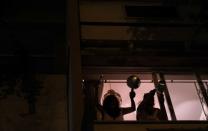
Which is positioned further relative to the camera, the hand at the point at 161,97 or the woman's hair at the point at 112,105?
the hand at the point at 161,97

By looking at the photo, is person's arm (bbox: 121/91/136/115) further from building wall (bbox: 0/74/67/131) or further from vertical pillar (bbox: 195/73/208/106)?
vertical pillar (bbox: 195/73/208/106)

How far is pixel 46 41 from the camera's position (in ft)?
17.8

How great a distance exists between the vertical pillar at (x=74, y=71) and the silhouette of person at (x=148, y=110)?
132 cm

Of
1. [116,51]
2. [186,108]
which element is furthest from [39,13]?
[186,108]

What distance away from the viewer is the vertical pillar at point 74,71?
10.7ft

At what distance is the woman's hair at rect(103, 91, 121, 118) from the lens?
4863 millimetres

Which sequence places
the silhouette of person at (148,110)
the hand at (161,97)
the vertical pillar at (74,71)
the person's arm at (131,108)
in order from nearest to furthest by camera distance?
the vertical pillar at (74,71)
the silhouette of person at (148,110)
the person's arm at (131,108)
the hand at (161,97)

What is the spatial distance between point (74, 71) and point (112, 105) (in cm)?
149

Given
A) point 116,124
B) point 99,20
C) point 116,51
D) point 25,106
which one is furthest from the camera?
point 99,20

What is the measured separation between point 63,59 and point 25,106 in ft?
2.89

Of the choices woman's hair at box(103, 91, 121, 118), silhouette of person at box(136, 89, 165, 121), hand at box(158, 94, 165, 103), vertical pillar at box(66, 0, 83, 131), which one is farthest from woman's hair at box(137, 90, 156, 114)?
vertical pillar at box(66, 0, 83, 131)

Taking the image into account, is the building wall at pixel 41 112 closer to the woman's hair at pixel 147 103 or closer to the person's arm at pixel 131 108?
the person's arm at pixel 131 108

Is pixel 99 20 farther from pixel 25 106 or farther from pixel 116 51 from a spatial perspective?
pixel 25 106

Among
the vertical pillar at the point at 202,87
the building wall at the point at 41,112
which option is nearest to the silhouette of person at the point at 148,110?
the vertical pillar at the point at 202,87
